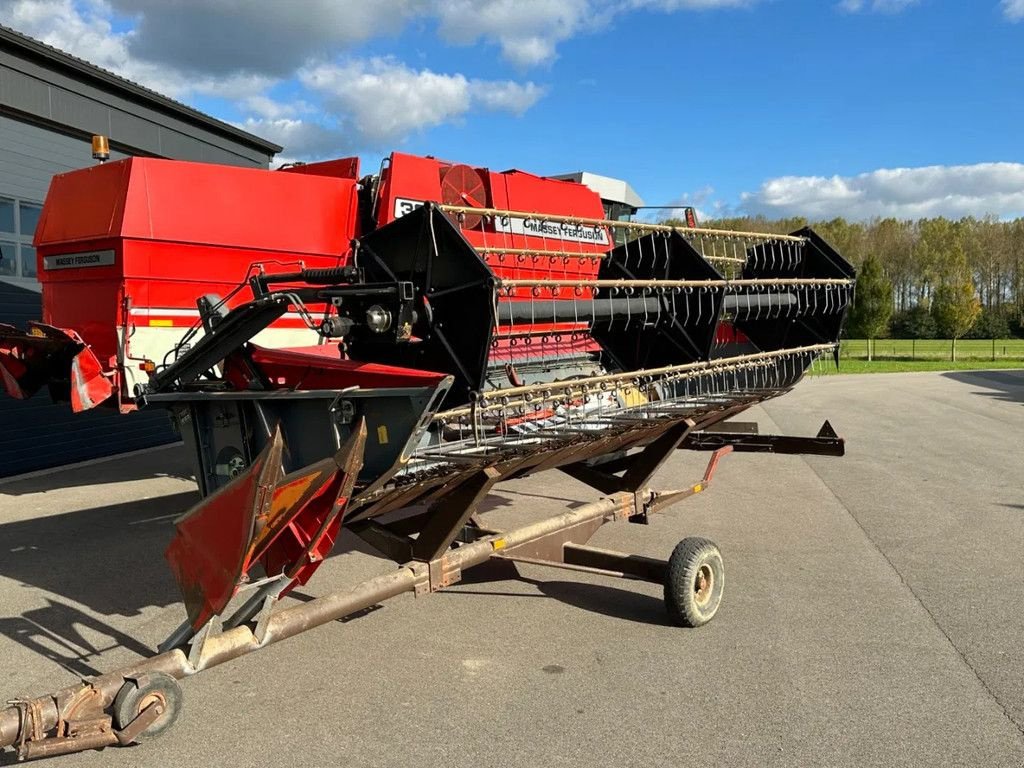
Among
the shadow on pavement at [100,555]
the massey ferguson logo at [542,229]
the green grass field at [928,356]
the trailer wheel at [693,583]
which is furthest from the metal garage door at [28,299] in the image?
the green grass field at [928,356]

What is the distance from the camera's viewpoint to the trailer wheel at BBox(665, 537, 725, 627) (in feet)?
14.8

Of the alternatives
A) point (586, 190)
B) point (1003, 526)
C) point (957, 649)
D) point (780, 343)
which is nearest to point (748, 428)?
point (780, 343)

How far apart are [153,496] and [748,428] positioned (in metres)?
6.25

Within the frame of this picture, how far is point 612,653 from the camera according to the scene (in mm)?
4297

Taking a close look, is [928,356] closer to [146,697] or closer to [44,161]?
[44,161]

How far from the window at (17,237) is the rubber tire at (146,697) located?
8.42 metres

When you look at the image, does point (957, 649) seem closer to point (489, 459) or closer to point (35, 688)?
point (489, 459)

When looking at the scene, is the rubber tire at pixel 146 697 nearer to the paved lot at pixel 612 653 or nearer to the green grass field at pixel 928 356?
the paved lot at pixel 612 653

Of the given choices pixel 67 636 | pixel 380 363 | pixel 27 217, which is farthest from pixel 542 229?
pixel 27 217

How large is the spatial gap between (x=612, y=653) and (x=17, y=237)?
9234 mm

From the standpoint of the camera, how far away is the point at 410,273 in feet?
12.5

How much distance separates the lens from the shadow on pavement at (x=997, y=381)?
64.3 ft

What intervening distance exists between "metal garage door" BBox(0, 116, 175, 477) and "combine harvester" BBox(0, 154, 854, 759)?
→ 2.99m

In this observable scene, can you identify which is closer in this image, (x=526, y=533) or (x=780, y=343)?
(x=526, y=533)
